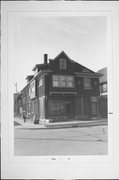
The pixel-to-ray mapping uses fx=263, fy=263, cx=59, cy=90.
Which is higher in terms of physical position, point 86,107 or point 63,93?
point 63,93

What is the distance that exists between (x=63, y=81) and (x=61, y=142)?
2.44ft

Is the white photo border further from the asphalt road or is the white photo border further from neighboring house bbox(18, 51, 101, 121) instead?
neighboring house bbox(18, 51, 101, 121)

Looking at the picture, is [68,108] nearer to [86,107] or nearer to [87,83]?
[86,107]

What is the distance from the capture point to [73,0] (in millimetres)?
3129

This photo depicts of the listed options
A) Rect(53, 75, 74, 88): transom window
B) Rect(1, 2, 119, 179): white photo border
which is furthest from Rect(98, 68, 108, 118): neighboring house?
Rect(53, 75, 74, 88): transom window

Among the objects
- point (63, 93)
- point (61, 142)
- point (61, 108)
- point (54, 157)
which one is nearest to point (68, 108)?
point (61, 108)

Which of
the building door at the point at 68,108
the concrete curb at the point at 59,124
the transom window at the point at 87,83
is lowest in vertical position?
the concrete curb at the point at 59,124

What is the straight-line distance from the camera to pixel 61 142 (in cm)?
319

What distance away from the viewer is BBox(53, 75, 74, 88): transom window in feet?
10.7

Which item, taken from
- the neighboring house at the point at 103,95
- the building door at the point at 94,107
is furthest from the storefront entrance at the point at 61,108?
the neighboring house at the point at 103,95

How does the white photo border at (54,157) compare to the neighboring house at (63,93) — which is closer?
the white photo border at (54,157)

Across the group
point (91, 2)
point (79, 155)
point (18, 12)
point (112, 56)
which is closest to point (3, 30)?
point (18, 12)

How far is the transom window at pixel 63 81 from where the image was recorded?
3.27m

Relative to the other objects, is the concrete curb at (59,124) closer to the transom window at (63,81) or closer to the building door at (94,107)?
the building door at (94,107)
